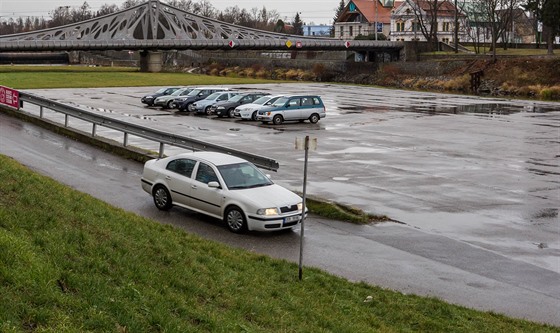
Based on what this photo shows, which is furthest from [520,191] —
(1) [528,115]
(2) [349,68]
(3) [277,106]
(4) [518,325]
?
(2) [349,68]

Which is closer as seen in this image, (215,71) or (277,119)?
(277,119)

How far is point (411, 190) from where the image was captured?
21578 mm

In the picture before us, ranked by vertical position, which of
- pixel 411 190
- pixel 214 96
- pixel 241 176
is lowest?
pixel 411 190

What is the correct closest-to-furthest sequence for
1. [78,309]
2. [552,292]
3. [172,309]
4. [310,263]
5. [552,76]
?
1. [78,309]
2. [172,309]
3. [552,292]
4. [310,263]
5. [552,76]

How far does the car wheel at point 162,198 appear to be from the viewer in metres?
17.5

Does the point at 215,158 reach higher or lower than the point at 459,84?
lower

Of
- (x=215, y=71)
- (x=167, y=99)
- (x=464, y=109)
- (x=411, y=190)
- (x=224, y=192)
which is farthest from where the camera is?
(x=215, y=71)

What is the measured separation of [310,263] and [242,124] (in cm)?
2618

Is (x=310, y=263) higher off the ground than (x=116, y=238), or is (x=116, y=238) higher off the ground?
(x=116, y=238)

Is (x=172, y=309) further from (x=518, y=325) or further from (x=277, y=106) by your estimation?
(x=277, y=106)

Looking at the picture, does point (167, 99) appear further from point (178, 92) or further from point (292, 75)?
point (292, 75)

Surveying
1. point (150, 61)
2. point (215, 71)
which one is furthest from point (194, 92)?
point (215, 71)

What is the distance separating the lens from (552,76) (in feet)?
237

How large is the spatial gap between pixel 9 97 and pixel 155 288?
30341mm
